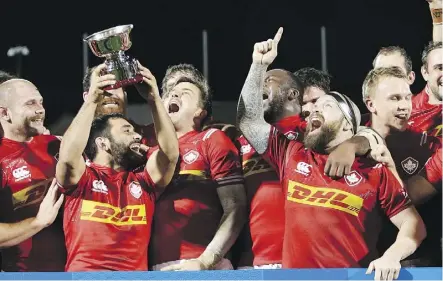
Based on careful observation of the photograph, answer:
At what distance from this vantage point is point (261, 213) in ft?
12.9

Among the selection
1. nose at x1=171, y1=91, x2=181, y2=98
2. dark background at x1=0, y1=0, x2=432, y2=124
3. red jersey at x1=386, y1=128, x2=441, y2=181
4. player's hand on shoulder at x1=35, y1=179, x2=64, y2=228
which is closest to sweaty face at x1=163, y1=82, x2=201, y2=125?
nose at x1=171, y1=91, x2=181, y2=98

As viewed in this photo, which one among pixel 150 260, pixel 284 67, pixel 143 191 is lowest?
pixel 150 260

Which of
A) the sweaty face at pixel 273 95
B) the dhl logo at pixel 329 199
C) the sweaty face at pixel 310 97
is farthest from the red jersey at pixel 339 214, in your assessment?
the sweaty face at pixel 310 97

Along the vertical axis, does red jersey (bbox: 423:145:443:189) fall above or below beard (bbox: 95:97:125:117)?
below

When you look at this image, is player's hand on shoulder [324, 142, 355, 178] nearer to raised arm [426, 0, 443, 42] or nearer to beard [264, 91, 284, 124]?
beard [264, 91, 284, 124]

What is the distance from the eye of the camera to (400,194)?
3.85 meters

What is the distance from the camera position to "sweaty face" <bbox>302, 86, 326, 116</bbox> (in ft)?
13.1

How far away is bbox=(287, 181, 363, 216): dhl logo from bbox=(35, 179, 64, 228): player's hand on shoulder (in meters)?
1.11

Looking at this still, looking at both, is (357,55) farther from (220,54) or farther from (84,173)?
(84,173)

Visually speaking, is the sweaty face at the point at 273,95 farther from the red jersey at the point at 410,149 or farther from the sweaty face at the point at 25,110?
the sweaty face at the point at 25,110

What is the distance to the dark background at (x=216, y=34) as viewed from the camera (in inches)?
158

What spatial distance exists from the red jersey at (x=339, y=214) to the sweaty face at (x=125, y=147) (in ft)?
2.16

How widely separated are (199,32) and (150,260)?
1.16m

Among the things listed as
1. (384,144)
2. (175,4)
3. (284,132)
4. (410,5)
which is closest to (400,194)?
(384,144)
